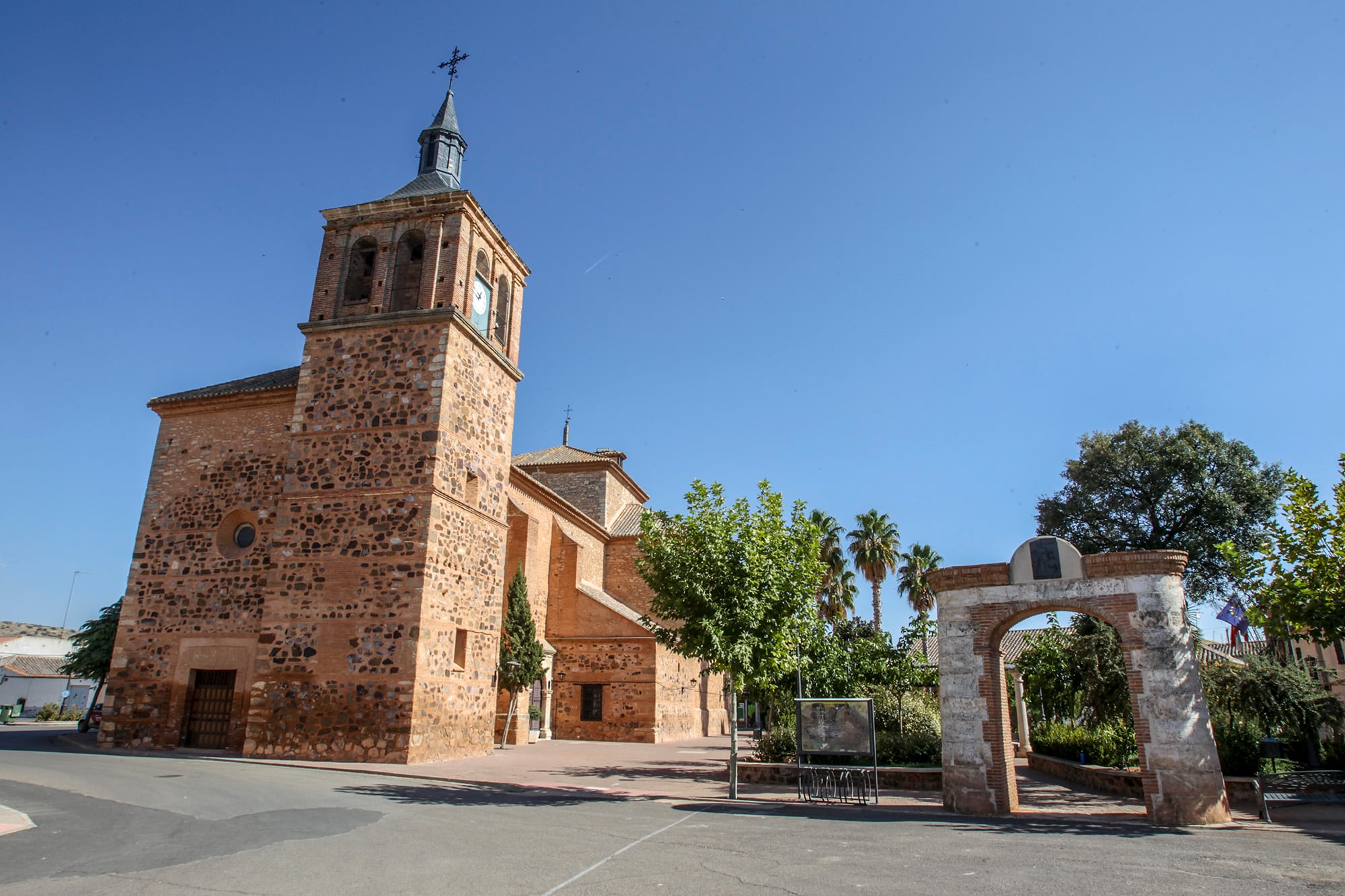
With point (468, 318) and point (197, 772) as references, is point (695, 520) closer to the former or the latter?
point (468, 318)

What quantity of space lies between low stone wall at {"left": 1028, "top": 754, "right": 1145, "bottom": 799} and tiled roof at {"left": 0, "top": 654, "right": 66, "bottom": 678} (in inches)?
2194

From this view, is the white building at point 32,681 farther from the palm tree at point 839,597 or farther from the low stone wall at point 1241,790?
the low stone wall at point 1241,790

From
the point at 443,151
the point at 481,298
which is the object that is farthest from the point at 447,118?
the point at 481,298

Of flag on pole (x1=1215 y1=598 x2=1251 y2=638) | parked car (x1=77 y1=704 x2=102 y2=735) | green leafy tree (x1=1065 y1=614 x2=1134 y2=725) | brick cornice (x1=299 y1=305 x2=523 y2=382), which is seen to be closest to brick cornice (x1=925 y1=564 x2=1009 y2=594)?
green leafy tree (x1=1065 y1=614 x2=1134 y2=725)

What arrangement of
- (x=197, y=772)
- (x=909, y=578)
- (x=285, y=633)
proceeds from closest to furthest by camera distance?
(x=197, y=772), (x=285, y=633), (x=909, y=578)

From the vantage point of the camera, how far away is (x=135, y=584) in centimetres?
1997

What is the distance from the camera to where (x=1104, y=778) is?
14.5m

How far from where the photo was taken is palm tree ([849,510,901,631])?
4231 centimetres

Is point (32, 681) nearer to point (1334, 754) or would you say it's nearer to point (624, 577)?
point (624, 577)

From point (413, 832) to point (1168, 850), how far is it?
8.67 metres

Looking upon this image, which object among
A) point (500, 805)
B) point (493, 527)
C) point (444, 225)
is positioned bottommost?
point (500, 805)

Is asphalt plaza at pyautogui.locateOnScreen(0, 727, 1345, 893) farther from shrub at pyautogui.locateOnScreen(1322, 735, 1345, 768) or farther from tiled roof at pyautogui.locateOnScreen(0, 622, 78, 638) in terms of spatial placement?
tiled roof at pyautogui.locateOnScreen(0, 622, 78, 638)

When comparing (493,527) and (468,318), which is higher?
(468,318)

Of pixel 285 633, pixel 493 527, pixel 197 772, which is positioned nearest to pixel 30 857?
pixel 197 772
